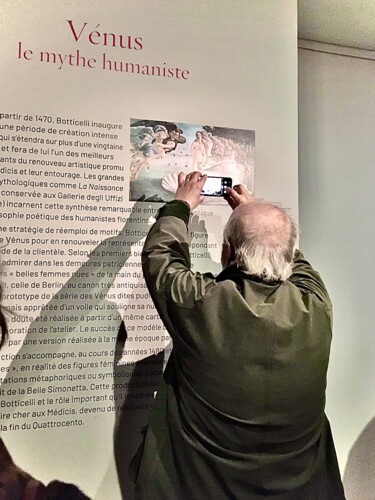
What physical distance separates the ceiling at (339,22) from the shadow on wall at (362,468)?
5.33 feet

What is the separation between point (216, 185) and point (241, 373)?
0.72 m

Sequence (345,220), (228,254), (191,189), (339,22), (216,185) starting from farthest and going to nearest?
(345,220) → (339,22) → (216,185) → (191,189) → (228,254)

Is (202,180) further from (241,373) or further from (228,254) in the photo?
(241,373)

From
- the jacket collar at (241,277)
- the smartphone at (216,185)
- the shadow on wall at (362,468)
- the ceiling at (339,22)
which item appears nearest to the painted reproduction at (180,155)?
the smartphone at (216,185)


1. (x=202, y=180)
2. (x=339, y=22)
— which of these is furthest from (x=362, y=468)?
(x=339, y=22)

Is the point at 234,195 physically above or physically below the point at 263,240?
above

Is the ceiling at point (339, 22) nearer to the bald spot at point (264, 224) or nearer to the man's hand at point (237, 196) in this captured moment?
the man's hand at point (237, 196)

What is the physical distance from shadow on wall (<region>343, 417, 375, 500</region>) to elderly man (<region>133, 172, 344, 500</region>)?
38.2 inches

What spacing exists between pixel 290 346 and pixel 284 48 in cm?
116

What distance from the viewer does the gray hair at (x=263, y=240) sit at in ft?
4.24

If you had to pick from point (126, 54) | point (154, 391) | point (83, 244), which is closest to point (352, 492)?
point (154, 391)

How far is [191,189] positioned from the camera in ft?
5.31

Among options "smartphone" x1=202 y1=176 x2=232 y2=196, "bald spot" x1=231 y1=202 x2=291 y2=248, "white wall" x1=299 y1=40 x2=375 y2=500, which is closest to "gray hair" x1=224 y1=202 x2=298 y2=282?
"bald spot" x1=231 y1=202 x2=291 y2=248

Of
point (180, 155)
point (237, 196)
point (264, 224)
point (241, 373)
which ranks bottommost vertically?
point (241, 373)
